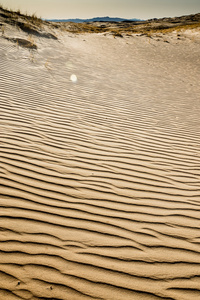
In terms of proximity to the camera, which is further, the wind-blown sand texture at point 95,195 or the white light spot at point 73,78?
the white light spot at point 73,78

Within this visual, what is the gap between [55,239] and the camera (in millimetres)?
1909

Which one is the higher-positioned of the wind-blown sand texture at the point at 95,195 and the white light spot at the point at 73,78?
the white light spot at the point at 73,78

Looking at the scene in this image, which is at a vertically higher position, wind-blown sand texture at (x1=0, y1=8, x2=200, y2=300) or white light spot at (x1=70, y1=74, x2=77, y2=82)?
white light spot at (x1=70, y1=74, x2=77, y2=82)

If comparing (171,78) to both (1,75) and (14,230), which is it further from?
(14,230)

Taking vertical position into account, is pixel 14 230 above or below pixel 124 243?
below

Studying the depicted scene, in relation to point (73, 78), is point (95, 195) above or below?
below

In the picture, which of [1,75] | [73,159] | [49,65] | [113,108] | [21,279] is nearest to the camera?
[21,279]

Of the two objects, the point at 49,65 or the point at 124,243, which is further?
the point at 49,65

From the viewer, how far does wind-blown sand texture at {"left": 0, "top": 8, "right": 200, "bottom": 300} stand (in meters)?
1.69

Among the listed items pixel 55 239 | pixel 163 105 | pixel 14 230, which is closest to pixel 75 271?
pixel 55 239

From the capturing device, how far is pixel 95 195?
246 cm

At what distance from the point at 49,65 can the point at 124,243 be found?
708 cm

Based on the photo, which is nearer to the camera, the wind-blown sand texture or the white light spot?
the wind-blown sand texture

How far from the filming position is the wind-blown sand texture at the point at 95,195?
5.55 feet
